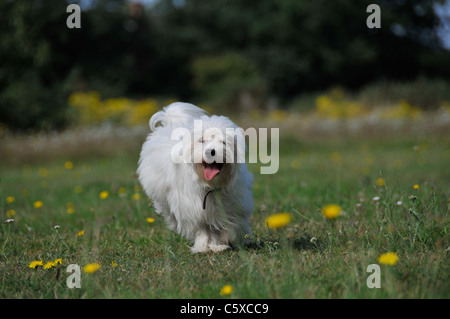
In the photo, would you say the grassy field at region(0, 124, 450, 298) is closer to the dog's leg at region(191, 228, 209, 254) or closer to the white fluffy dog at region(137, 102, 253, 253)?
the dog's leg at region(191, 228, 209, 254)

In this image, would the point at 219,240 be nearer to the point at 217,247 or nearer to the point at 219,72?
the point at 217,247

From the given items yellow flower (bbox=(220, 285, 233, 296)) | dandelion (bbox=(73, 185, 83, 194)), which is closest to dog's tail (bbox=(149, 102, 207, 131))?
yellow flower (bbox=(220, 285, 233, 296))

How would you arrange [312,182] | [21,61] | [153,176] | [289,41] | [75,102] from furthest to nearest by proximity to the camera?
[289,41]
[21,61]
[75,102]
[312,182]
[153,176]

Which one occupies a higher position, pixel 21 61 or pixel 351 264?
pixel 21 61

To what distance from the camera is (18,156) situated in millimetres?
12891

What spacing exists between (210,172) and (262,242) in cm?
93

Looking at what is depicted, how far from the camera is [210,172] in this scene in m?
3.58

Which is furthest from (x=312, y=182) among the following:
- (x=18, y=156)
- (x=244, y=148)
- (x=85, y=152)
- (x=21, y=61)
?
(x=21, y=61)

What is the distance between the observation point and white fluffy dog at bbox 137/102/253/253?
3.56 m

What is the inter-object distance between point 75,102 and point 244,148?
13.8 m

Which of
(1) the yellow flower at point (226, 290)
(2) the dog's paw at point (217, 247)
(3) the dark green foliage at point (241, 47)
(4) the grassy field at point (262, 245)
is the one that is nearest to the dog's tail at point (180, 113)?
(4) the grassy field at point (262, 245)

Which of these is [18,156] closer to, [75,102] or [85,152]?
[85,152]

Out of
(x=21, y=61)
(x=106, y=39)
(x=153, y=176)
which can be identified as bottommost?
(x=153, y=176)

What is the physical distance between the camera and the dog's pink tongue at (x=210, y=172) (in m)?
3.56
